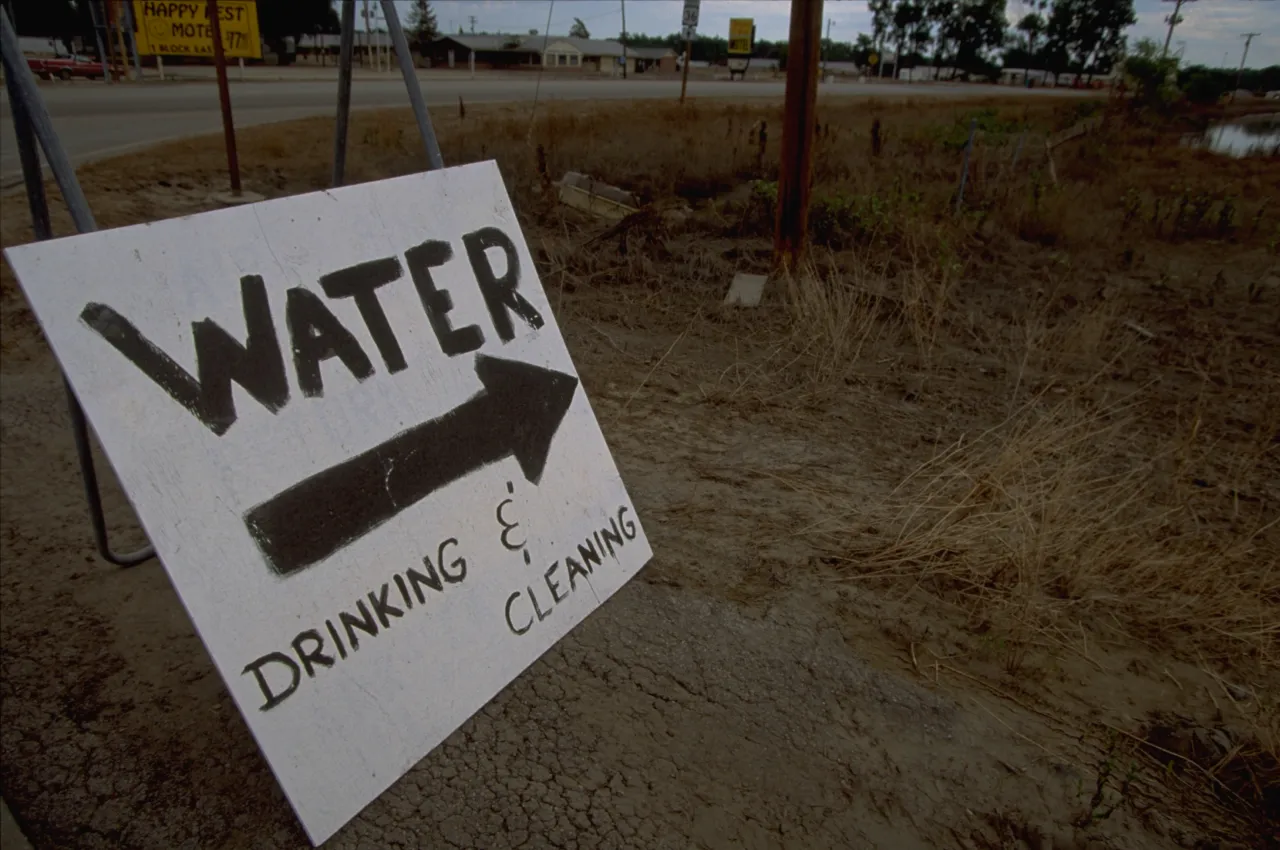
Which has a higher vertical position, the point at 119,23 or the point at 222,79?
the point at 119,23

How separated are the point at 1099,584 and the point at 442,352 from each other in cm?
227

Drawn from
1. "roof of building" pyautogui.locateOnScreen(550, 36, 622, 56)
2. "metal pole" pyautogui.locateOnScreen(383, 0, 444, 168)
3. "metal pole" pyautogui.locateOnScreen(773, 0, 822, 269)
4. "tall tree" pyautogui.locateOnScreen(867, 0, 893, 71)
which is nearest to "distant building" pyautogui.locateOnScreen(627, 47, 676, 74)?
"roof of building" pyautogui.locateOnScreen(550, 36, 622, 56)

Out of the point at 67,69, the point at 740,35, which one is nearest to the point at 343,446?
the point at 740,35

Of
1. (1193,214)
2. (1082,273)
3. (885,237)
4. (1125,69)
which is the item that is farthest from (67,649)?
(1125,69)

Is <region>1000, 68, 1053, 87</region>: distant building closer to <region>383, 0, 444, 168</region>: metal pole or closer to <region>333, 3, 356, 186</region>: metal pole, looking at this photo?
<region>333, 3, 356, 186</region>: metal pole

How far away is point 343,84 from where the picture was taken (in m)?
2.94

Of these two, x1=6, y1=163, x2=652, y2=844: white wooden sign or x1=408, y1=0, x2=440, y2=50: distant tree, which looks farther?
x1=408, y1=0, x2=440, y2=50: distant tree

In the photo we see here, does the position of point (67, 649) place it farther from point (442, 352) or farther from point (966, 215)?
point (966, 215)

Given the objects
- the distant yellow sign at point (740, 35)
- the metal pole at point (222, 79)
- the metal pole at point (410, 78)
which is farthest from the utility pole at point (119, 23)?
the metal pole at point (410, 78)

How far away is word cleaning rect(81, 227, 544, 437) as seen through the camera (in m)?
1.48

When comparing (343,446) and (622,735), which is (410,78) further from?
(622,735)

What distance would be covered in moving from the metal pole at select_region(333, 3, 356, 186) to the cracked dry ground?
1501 mm

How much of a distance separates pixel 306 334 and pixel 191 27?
52.4 feet

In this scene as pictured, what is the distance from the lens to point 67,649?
7.39ft
